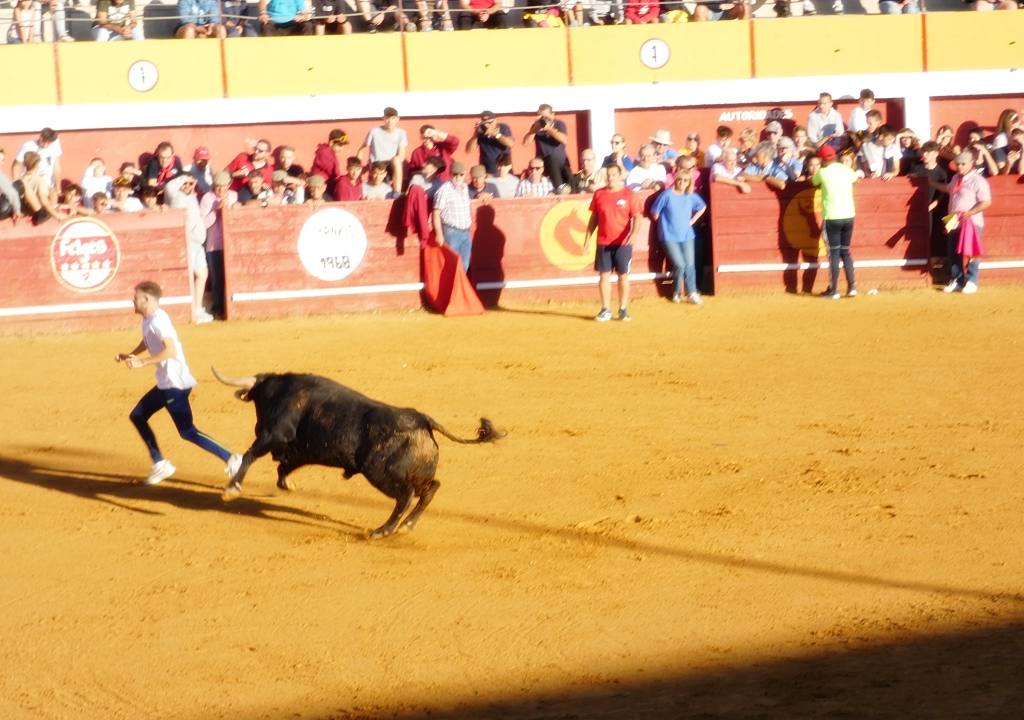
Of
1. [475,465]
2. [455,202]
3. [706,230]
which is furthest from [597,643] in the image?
[706,230]

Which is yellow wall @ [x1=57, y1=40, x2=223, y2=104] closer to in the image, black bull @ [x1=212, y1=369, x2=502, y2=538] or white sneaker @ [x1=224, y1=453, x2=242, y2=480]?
white sneaker @ [x1=224, y1=453, x2=242, y2=480]

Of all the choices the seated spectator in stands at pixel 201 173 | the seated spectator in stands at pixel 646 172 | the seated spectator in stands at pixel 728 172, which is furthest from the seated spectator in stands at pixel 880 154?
the seated spectator in stands at pixel 201 173

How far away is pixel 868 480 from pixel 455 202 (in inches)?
308

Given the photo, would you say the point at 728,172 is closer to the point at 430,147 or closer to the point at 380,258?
the point at 430,147

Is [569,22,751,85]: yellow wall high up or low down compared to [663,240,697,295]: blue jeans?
up

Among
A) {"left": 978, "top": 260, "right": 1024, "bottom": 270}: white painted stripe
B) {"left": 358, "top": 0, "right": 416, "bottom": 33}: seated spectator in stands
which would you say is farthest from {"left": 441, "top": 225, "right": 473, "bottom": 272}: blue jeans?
{"left": 978, "top": 260, "right": 1024, "bottom": 270}: white painted stripe

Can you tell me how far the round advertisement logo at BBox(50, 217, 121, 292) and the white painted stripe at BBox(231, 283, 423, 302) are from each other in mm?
1410

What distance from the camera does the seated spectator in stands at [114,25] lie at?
21.1 metres

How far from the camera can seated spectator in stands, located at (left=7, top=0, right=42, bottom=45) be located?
2059 cm

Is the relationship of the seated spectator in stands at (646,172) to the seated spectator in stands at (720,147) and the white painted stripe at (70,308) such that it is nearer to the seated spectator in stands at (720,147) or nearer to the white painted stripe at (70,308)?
the seated spectator in stands at (720,147)

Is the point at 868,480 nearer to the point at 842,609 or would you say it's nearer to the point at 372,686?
the point at 842,609

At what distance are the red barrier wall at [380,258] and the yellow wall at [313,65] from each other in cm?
461

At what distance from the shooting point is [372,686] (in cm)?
656

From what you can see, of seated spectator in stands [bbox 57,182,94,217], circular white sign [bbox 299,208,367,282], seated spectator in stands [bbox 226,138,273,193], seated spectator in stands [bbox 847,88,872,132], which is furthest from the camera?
seated spectator in stands [bbox 847,88,872,132]
